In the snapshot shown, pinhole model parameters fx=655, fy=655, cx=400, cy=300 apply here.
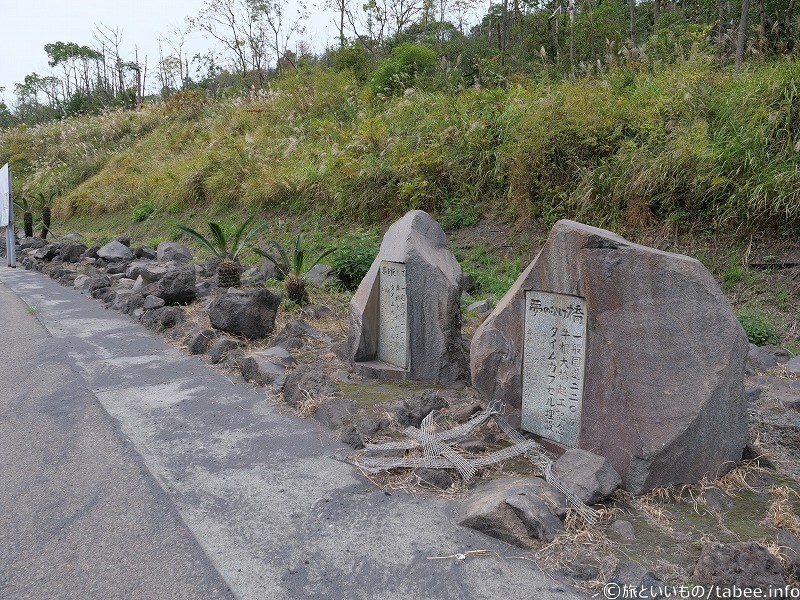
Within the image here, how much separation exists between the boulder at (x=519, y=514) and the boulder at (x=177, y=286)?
18.1ft

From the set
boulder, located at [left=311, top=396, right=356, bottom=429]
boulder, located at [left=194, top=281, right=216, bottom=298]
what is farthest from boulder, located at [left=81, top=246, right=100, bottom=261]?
boulder, located at [left=311, top=396, right=356, bottom=429]

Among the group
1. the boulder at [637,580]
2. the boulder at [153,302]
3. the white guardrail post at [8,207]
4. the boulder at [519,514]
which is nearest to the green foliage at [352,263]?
the boulder at [153,302]

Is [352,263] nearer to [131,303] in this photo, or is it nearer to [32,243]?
[131,303]

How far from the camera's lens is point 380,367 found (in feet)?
16.6

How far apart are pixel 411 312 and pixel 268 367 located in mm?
1205

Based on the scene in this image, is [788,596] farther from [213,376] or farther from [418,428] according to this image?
[213,376]

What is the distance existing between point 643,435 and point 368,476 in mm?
1404

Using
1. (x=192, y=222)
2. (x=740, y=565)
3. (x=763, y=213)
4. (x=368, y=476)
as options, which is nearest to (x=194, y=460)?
(x=368, y=476)

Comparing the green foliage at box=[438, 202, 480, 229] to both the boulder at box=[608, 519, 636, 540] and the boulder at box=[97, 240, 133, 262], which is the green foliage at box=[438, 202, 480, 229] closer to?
the boulder at box=[97, 240, 133, 262]

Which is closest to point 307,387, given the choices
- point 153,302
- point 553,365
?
point 553,365

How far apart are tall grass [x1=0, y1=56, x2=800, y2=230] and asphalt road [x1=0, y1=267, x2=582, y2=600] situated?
4.95 metres

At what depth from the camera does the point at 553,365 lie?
11.8 feet

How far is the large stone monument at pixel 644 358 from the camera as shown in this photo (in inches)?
122

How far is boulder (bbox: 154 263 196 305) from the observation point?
762 centimetres
